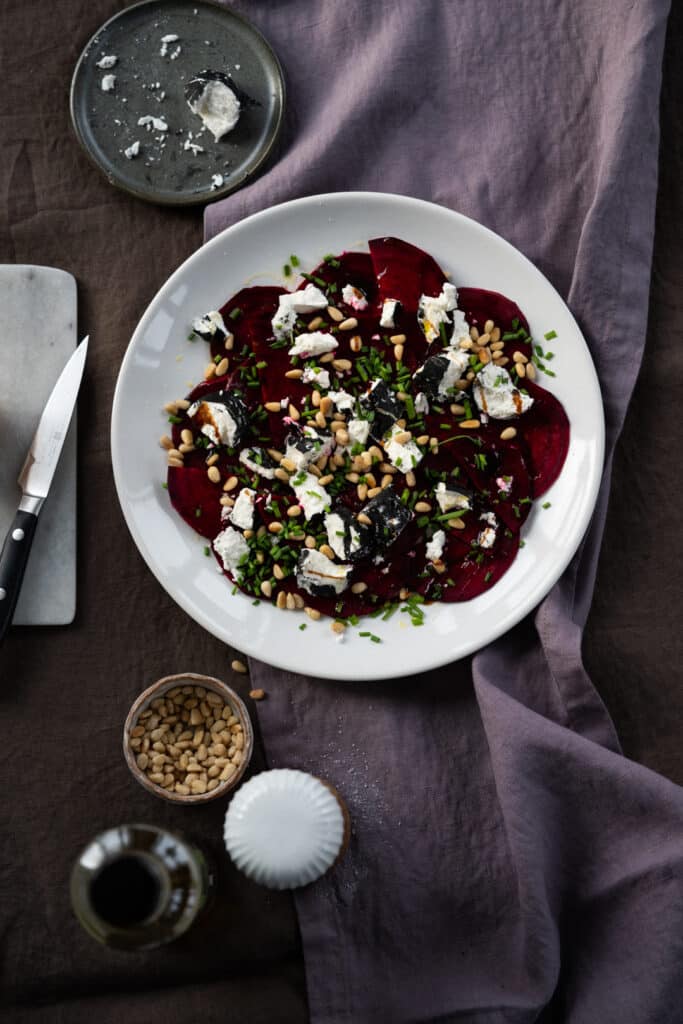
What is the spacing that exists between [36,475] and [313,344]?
18.5 inches

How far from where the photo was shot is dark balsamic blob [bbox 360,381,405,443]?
59.4 inches

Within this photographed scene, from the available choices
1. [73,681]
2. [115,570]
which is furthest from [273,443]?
[73,681]

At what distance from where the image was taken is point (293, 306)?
153 centimetres

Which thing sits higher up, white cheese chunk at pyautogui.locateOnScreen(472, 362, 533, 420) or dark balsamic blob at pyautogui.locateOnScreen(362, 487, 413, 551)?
white cheese chunk at pyautogui.locateOnScreen(472, 362, 533, 420)

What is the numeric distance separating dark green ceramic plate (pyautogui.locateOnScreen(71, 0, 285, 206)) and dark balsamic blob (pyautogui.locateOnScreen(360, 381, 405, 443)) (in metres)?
0.41

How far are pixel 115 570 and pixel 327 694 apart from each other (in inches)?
15.4

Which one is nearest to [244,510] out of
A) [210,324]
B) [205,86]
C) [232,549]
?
[232,549]

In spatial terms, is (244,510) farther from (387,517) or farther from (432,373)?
(432,373)

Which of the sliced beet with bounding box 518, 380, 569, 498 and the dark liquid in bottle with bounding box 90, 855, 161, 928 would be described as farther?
the sliced beet with bounding box 518, 380, 569, 498

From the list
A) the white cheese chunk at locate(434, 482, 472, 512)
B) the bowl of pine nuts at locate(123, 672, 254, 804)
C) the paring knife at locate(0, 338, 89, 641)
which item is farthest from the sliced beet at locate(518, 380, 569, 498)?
the paring knife at locate(0, 338, 89, 641)

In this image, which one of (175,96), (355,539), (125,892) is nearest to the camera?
(125,892)

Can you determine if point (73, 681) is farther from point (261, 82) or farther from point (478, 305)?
point (261, 82)

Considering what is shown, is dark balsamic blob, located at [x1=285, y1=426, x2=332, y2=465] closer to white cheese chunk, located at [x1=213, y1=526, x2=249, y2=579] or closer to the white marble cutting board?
white cheese chunk, located at [x1=213, y1=526, x2=249, y2=579]

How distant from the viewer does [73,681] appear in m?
1.55
